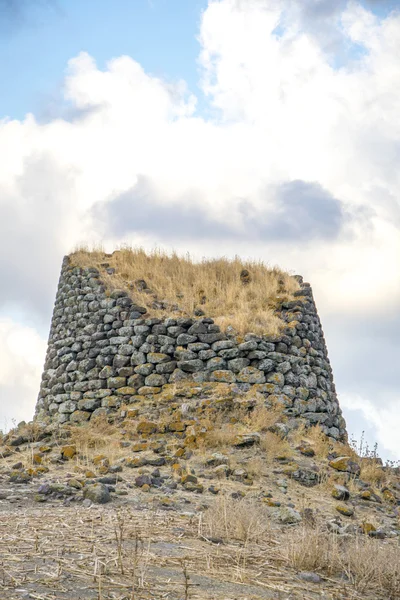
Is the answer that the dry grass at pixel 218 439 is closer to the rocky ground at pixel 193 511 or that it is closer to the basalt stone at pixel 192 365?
the rocky ground at pixel 193 511

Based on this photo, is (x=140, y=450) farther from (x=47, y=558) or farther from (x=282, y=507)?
(x=47, y=558)

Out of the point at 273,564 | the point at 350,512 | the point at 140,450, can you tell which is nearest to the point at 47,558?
the point at 273,564

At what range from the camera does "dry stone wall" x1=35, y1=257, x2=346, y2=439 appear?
1158 cm

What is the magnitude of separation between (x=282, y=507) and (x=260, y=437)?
7.63 feet

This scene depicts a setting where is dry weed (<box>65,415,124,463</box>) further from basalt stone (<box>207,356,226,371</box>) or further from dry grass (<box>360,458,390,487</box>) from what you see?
dry grass (<box>360,458,390,487</box>)

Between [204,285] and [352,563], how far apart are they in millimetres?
9651

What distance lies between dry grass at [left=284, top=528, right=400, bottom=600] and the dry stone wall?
620 centimetres

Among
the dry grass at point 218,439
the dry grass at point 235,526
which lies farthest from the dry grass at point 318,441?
the dry grass at point 235,526

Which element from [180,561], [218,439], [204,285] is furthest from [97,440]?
[180,561]

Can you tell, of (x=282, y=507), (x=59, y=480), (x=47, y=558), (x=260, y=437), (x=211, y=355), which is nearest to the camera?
(x=47, y=558)

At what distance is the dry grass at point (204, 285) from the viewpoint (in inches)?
500

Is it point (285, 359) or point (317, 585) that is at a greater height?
point (285, 359)

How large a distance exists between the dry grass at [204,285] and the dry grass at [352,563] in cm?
718

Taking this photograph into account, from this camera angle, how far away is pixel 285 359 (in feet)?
39.2
